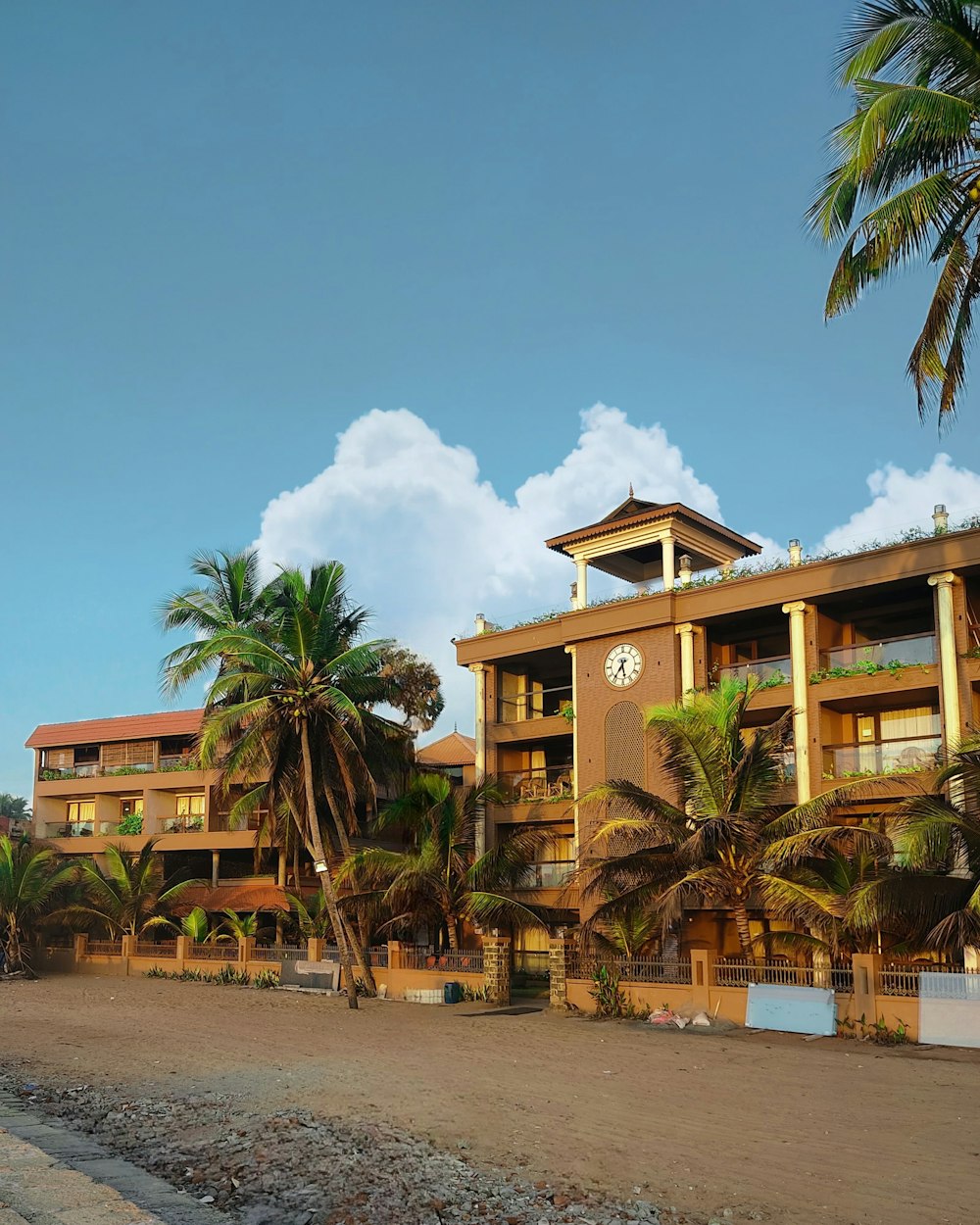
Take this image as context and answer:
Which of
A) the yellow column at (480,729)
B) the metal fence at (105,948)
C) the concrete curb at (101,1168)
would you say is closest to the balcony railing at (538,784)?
the yellow column at (480,729)

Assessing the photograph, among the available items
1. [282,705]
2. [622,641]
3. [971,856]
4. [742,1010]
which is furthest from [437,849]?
[971,856]

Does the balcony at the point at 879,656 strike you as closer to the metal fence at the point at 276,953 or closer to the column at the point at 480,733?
the column at the point at 480,733

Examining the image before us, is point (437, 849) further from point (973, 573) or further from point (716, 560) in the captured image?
point (973, 573)

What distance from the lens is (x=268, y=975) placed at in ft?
107

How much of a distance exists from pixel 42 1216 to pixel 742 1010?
16966 mm

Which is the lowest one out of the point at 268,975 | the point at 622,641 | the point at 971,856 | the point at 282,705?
the point at 268,975

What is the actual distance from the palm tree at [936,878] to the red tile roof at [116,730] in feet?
98.6

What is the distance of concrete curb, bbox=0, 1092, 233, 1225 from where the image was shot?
29.0ft

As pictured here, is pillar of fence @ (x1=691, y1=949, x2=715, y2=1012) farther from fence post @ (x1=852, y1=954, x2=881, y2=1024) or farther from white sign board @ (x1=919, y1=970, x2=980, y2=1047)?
white sign board @ (x1=919, y1=970, x2=980, y2=1047)

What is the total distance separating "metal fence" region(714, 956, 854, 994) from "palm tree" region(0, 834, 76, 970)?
78.1 feet

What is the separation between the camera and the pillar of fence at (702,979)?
22672 mm

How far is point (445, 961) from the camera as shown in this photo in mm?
28609

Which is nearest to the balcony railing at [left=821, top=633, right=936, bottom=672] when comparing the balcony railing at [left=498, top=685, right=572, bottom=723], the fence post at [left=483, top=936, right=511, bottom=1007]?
the balcony railing at [left=498, top=685, right=572, bottom=723]

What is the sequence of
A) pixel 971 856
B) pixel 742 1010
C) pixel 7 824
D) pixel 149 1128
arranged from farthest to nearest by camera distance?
pixel 7 824, pixel 742 1010, pixel 971 856, pixel 149 1128
